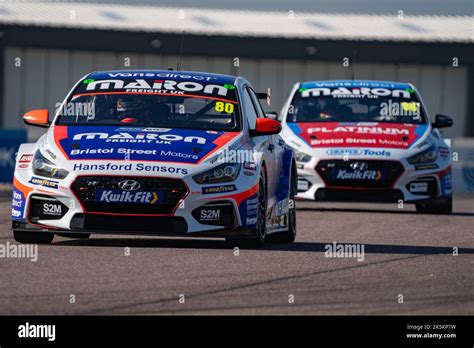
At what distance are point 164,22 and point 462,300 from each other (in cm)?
3333

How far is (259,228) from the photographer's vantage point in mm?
12312

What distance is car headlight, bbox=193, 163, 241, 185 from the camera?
1184 centimetres

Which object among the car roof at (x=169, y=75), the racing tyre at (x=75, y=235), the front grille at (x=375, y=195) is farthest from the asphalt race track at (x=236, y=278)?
the front grille at (x=375, y=195)

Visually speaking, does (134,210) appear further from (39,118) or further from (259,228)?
(39,118)

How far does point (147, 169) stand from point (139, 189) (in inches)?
6.6

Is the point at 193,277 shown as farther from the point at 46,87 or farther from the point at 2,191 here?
the point at 46,87

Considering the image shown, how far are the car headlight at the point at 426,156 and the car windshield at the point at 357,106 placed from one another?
2.76 feet

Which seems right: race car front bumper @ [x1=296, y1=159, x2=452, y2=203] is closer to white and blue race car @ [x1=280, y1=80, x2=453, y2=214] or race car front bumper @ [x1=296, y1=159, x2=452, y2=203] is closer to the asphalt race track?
white and blue race car @ [x1=280, y1=80, x2=453, y2=214]

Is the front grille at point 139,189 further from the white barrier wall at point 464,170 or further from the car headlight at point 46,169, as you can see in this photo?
the white barrier wall at point 464,170

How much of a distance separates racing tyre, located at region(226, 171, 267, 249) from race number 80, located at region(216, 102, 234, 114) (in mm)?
783

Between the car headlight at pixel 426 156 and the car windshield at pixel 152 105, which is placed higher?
the car windshield at pixel 152 105

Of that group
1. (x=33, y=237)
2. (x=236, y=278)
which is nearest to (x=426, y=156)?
(x=33, y=237)

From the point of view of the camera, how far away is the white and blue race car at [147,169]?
1174 cm
